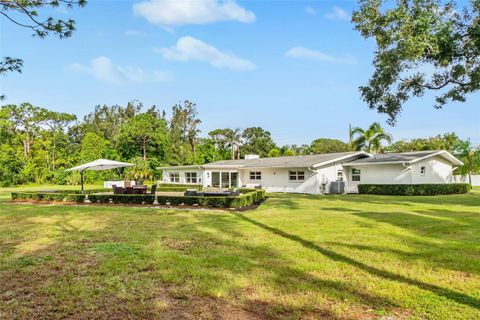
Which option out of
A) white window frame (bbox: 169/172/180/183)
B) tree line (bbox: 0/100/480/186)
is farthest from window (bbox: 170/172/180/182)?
tree line (bbox: 0/100/480/186)

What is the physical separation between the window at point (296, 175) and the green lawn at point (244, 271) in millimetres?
17191

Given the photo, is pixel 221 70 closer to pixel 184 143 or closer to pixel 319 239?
pixel 319 239

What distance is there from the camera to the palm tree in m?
40.4

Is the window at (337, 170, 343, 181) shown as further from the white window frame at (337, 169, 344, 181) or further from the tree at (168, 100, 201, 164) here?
the tree at (168, 100, 201, 164)

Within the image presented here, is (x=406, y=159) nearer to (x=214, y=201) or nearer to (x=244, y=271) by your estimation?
(x=214, y=201)

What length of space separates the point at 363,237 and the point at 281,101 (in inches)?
867

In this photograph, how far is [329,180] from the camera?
88.0ft

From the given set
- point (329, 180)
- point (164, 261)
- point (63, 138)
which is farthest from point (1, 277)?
point (63, 138)

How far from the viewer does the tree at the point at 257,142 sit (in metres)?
59.4

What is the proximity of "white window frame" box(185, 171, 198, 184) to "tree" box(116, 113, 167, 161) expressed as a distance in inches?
499

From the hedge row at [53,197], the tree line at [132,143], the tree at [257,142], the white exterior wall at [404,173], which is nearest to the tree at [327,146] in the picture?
the tree line at [132,143]

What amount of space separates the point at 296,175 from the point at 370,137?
56.5 ft

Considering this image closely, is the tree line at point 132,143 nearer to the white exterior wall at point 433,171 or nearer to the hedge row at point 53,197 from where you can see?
the white exterior wall at point 433,171

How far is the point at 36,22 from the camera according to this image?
229 inches
